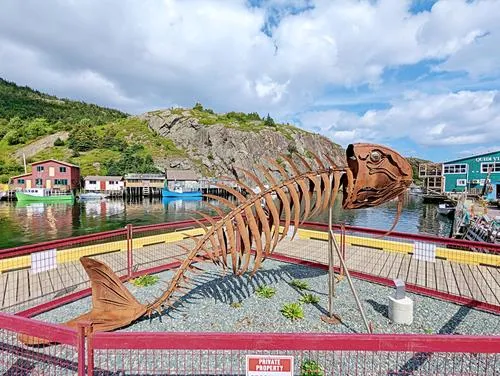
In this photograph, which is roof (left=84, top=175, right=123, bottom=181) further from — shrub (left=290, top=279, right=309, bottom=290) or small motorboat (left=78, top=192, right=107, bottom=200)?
shrub (left=290, top=279, right=309, bottom=290)

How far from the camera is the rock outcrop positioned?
7969 centimetres

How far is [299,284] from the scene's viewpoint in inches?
290

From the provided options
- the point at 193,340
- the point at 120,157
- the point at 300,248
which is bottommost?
the point at 300,248

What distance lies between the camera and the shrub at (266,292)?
265 inches

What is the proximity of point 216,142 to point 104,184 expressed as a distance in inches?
1371

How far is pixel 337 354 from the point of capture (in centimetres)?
441

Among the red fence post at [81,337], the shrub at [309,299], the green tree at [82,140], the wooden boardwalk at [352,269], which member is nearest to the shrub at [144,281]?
the wooden boardwalk at [352,269]

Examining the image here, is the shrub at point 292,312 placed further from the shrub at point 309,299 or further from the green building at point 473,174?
the green building at point 473,174

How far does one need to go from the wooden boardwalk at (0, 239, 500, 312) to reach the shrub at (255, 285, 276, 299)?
1.94 meters

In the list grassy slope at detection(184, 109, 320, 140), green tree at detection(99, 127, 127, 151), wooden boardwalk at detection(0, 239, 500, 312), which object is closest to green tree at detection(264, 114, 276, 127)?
grassy slope at detection(184, 109, 320, 140)

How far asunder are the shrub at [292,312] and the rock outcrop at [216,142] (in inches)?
2636

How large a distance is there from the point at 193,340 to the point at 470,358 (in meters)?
4.30

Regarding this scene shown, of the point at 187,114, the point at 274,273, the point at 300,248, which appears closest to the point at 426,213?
the point at 300,248

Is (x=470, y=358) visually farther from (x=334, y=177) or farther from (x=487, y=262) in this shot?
(x=487, y=262)
